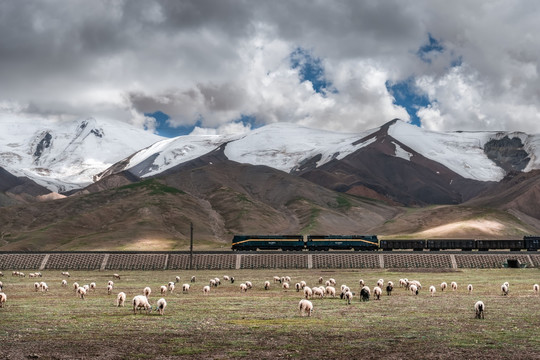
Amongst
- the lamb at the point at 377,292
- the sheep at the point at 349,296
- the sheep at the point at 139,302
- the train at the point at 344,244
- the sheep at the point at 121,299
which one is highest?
the train at the point at 344,244

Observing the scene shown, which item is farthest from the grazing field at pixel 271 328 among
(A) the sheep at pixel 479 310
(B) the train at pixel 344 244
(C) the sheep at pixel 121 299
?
(B) the train at pixel 344 244

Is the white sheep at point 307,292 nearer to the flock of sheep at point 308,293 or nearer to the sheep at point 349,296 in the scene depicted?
the flock of sheep at point 308,293

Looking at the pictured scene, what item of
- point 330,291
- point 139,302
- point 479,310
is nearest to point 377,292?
point 330,291

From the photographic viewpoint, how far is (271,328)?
1486 inches

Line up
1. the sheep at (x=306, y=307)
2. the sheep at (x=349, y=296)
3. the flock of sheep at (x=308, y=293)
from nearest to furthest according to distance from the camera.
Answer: the sheep at (x=306, y=307) → the flock of sheep at (x=308, y=293) → the sheep at (x=349, y=296)

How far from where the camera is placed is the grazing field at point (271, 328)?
30172mm

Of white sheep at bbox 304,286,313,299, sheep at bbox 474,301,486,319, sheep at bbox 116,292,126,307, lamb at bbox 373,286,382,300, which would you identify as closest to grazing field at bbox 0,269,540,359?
sheep at bbox 474,301,486,319

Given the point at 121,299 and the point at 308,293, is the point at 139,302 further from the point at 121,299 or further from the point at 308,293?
the point at 308,293

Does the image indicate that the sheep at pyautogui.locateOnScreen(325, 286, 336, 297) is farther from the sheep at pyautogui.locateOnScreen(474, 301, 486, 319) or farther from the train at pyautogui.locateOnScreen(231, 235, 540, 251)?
the train at pyautogui.locateOnScreen(231, 235, 540, 251)

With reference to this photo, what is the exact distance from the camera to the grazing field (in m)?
30.2

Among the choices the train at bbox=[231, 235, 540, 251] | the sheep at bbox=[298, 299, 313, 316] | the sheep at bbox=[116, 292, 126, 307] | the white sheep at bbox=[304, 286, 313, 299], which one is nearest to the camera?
the sheep at bbox=[298, 299, 313, 316]

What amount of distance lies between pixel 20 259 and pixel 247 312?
89.6 metres

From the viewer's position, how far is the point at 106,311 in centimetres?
4656

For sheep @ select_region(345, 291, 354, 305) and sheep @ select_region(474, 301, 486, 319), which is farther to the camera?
sheep @ select_region(345, 291, 354, 305)
